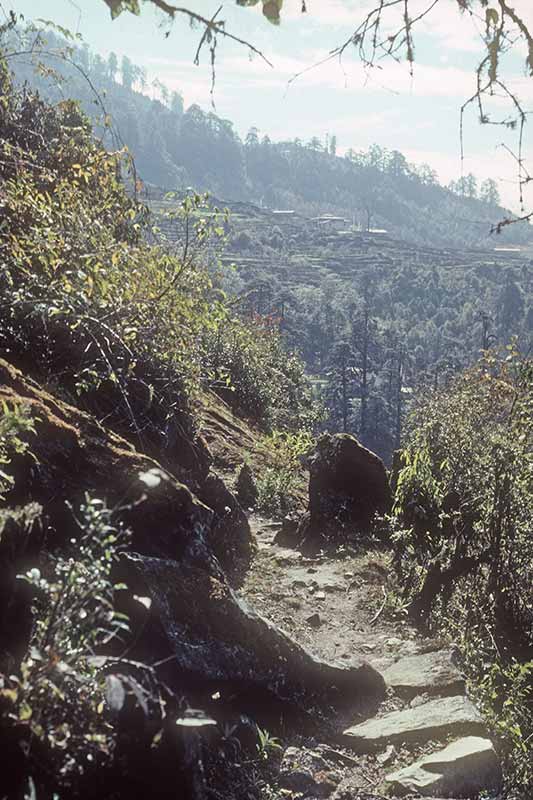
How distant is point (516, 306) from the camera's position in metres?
137

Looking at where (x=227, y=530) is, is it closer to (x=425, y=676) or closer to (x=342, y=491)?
(x=342, y=491)

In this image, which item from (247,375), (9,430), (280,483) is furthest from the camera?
(247,375)

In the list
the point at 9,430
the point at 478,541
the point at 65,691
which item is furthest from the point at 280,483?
the point at 65,691

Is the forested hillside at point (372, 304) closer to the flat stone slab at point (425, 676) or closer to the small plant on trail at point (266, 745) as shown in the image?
the flat stone slab at point (425, 676)

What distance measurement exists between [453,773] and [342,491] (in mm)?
4238

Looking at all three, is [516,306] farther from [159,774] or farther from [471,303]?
[159,774]

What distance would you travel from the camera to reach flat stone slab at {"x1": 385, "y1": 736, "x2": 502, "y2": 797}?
3420 mm

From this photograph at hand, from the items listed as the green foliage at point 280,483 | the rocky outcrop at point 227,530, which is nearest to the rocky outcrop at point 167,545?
the rocky outcrop at point 227,530

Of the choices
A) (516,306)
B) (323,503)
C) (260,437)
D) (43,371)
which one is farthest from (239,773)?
(516,306)

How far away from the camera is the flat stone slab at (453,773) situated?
342 centimetres

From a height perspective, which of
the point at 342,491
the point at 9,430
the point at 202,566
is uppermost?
the point at 9,430

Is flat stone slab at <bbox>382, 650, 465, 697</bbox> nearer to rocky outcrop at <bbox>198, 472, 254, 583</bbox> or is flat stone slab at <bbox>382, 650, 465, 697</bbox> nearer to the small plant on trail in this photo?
the small plant on trail

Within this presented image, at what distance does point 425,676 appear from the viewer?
14.5 feet

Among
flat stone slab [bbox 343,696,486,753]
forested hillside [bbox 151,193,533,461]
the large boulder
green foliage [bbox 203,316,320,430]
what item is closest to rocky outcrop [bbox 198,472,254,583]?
the large boulder
